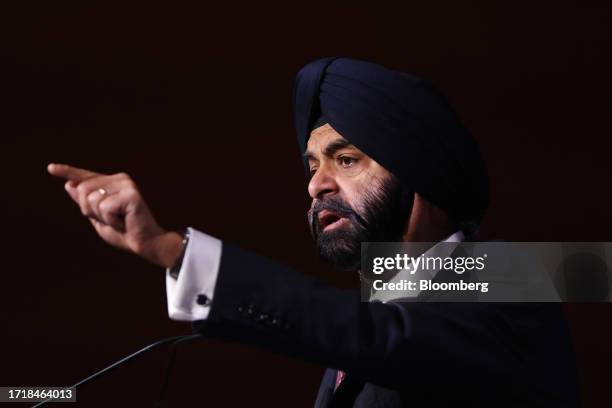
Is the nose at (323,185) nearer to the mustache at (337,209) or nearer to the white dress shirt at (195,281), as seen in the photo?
the mustache at (337,209)

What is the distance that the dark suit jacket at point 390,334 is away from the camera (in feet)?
4.70

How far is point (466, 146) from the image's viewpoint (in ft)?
6.72

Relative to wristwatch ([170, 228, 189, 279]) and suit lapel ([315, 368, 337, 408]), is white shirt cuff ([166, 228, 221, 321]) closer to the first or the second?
wristwatch ([170, 228, 189, 279])

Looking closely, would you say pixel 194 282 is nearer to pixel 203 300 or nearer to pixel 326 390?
pixel 203 300

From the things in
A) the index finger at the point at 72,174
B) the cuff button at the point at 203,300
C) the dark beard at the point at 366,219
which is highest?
the dark beard at the point at 366,219

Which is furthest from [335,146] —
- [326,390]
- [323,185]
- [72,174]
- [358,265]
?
[72,174]

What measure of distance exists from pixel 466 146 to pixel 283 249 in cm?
137

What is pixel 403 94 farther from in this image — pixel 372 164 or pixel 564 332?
pixel 564 332

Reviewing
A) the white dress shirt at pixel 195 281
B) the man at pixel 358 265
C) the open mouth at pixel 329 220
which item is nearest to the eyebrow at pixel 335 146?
the man at pixel 358 265

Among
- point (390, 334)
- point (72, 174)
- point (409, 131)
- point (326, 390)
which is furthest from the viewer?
point (326, 390)

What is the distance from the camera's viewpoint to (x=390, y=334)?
4.86 feet

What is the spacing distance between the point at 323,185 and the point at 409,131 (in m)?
0.18

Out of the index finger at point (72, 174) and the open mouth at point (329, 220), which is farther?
the open mouth at point (329, 220)

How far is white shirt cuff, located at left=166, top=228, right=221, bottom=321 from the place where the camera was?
1.40 meters
